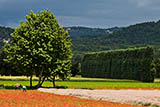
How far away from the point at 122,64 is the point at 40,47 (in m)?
61.3

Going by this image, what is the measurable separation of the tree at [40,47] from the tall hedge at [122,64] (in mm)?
45307

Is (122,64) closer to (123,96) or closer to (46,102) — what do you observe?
(123,96)

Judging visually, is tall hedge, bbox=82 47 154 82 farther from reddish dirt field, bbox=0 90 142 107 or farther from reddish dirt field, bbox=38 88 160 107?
reddish dirt field, bbox=0 90 142 107

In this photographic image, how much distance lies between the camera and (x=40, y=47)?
44.2m

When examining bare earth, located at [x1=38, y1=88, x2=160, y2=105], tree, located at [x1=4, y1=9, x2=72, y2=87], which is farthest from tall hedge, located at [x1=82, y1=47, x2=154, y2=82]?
bare earth, located at [x1=38, y1=88, x2=160, y2=105]

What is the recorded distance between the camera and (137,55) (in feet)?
308

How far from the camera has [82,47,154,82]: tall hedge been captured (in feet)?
284

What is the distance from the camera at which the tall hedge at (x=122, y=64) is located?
86.6 meters

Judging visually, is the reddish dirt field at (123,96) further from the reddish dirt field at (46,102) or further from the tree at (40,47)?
the tree at (40,47)

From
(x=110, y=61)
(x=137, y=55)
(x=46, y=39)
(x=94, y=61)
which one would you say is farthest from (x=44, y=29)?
(x=94, y=61)

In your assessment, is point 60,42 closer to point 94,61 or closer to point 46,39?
point 46,39

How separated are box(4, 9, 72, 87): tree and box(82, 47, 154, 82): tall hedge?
149 ft

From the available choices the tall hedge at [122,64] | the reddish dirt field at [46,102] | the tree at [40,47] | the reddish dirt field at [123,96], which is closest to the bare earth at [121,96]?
the reddish dirt field at [123,96]

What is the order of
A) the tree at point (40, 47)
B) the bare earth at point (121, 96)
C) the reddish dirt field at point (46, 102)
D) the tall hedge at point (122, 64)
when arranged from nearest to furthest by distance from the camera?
→ the reddish dirt field at point (46, 102)
the bare earth at point (121, 96)
the tree at point (40, 47)
the tall hedge at point (122, 64)
